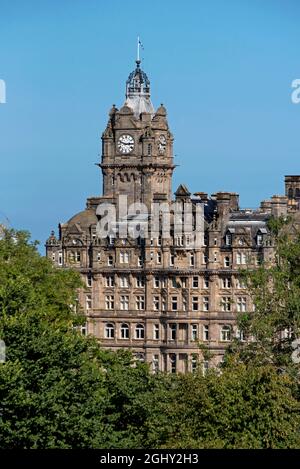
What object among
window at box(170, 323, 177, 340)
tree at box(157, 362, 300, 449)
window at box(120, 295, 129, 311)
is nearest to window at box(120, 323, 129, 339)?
window at box(120, 295, 129, 311)

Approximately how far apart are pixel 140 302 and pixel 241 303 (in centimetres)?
856

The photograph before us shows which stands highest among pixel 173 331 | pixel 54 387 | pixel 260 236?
pixel 260 236

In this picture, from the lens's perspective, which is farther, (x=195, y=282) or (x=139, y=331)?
(x=139, y=331)

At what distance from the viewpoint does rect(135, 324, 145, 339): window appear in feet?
653

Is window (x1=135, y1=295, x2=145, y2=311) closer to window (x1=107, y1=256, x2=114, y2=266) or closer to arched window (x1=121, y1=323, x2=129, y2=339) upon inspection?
arched window (x1=121, y1=323, x2=129, y2=339)

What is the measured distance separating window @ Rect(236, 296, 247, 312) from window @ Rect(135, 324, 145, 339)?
27.9 feet

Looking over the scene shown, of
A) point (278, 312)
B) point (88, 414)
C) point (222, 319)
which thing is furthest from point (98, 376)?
point (222, 319)

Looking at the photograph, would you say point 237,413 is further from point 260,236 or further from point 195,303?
point 195,303

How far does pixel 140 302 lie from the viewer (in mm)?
A: 198625

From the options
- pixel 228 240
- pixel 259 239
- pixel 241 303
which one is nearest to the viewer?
pixel 259 239

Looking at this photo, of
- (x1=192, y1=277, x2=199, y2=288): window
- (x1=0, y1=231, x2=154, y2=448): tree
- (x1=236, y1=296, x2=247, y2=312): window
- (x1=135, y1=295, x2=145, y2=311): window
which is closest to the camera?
(x1=0, y1=231, x2=154, y2=448): tree

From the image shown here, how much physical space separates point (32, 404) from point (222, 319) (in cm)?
9235

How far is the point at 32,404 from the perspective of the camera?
104 metres

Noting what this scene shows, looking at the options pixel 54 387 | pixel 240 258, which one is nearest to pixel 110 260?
pixel 240 258
